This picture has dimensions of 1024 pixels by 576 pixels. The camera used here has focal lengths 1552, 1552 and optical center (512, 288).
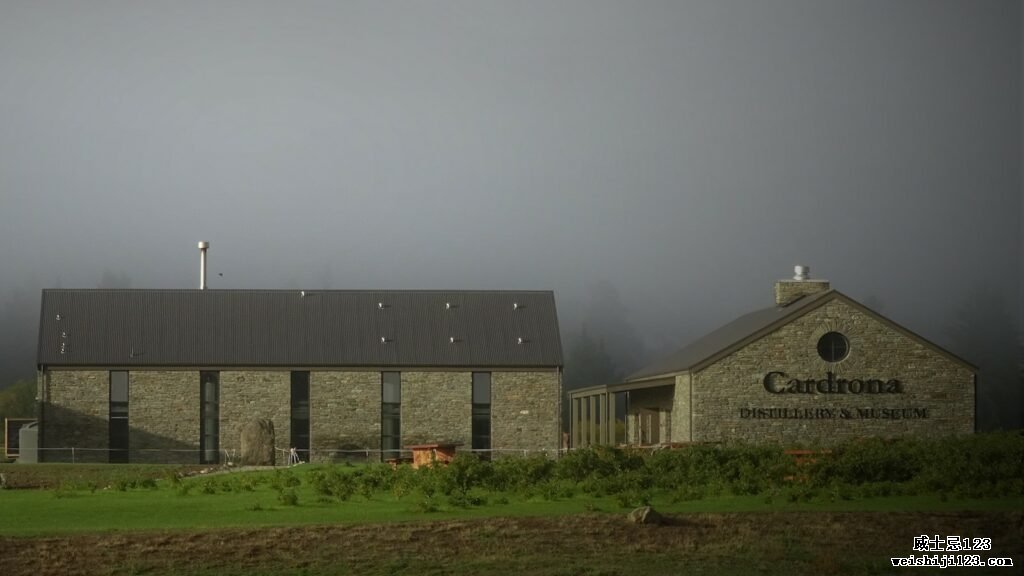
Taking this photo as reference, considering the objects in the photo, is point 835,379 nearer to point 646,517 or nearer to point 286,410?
point 286,410

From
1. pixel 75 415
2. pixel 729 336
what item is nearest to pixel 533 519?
pixel 729 336

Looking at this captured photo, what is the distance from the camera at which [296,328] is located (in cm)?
5081

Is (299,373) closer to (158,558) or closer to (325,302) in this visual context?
(325,302)

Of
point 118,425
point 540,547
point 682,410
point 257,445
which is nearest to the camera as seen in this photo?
point 540,547

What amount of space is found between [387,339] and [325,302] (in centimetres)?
348

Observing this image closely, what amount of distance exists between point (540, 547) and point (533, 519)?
1588mm

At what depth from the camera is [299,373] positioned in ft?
160

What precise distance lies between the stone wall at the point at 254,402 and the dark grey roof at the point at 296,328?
468 mm

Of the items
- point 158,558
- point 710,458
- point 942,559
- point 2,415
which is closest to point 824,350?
point 710,458

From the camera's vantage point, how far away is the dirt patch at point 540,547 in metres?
20.8

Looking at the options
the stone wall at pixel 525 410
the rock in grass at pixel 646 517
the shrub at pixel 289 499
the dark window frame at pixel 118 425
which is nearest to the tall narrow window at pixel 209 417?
the dark window frame at pixel 118 425

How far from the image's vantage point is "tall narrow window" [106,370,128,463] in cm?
4750

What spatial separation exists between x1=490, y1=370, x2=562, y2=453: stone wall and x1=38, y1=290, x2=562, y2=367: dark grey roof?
559mm

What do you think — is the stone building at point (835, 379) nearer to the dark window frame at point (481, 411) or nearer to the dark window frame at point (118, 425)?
the dark window frame at point (481, 411)
